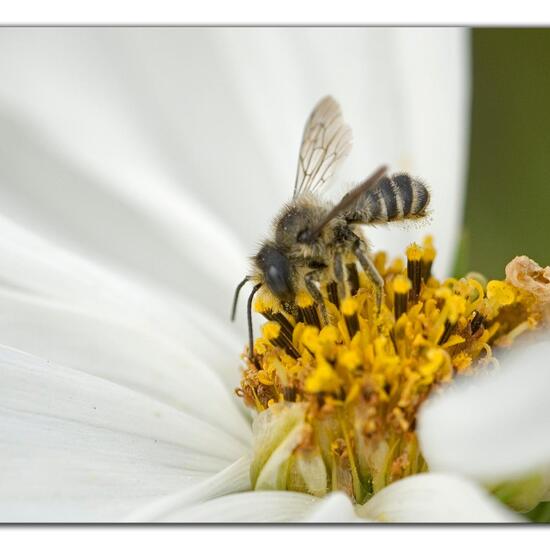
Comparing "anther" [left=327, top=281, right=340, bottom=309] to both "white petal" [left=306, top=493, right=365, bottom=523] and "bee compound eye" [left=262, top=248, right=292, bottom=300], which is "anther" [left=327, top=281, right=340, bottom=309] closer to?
"bee compound eye" [left=262, top=248, right=292, bottom=300]

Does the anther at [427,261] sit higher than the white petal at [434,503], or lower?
higher

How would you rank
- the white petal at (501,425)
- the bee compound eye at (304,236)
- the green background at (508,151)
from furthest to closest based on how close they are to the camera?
the green background at (508,151)
the bee compound eye at (304,236)
the white petal at (501,425)

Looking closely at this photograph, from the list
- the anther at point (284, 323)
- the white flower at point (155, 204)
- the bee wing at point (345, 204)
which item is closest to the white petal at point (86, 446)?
the white flower at point (155, 204)

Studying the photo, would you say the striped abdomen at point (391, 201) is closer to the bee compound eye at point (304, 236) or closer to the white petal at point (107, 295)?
the bee compound eye at point (304, 236)

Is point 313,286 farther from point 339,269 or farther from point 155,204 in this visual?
point 155,204

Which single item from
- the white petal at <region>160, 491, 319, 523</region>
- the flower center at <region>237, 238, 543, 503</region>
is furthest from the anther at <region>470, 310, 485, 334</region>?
the white petal at <region>160, 491, 319, 523</region>

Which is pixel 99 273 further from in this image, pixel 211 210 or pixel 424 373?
pixel 424 373

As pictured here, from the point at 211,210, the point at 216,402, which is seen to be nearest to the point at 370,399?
the point at 216,402
